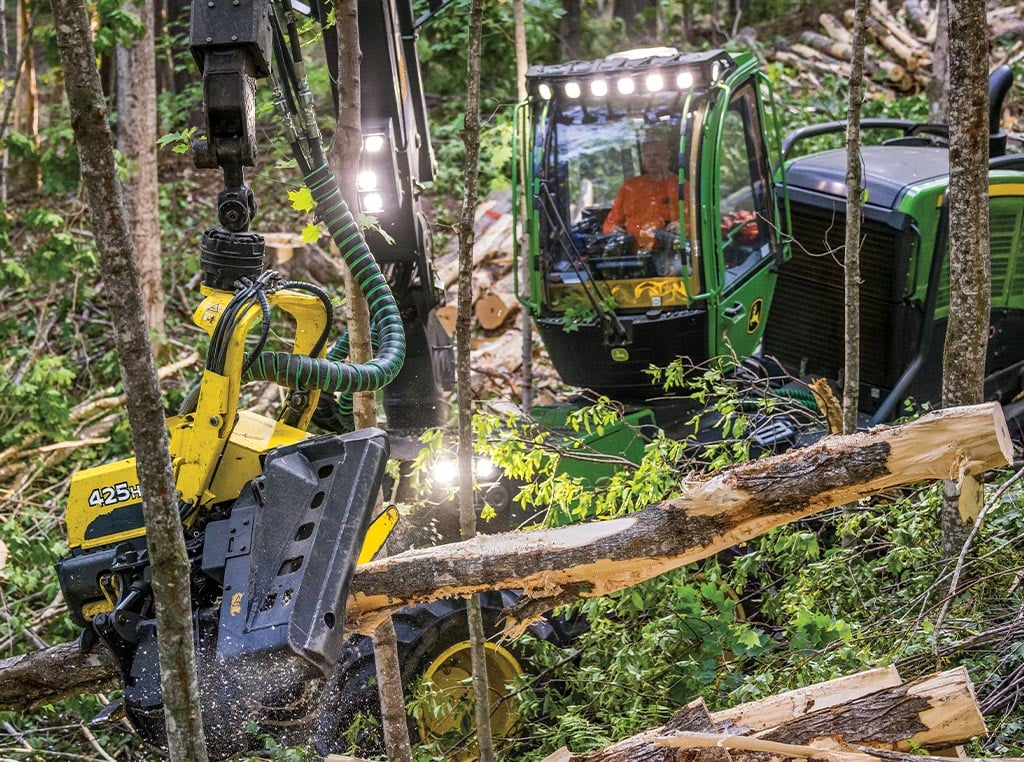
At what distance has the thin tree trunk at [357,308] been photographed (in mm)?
4305

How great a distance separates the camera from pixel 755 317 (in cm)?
693

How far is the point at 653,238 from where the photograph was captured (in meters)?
6.46

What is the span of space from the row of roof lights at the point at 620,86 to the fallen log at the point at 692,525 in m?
2.96

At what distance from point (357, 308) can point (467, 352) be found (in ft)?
1.59

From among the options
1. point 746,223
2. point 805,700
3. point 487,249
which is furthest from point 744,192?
point 487,249

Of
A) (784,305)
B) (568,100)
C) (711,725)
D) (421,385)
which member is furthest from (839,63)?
(711,725)

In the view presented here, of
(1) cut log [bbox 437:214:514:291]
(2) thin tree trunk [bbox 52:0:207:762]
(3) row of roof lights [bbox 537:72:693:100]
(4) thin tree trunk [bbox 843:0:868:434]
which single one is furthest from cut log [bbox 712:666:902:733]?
(1) cut log [bbox 437:214:514:291]

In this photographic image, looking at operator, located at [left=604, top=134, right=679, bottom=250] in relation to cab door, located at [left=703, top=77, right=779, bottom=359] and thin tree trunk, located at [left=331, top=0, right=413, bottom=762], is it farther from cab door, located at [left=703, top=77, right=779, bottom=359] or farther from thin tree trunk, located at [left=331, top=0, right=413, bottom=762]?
thin tree trunk, located at [left=331, top=0, right=413, bottom=762]

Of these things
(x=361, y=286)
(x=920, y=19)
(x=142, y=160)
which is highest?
(x=920, y=19)

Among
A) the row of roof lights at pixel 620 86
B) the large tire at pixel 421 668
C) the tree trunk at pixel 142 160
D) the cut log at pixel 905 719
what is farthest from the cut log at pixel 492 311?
the cut log at pixel 905 719

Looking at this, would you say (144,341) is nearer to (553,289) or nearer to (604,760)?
(604,760)

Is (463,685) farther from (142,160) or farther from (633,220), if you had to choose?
(142,160)

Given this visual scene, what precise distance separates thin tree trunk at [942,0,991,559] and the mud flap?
99.0 inches

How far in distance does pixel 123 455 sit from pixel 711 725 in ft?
19.6
